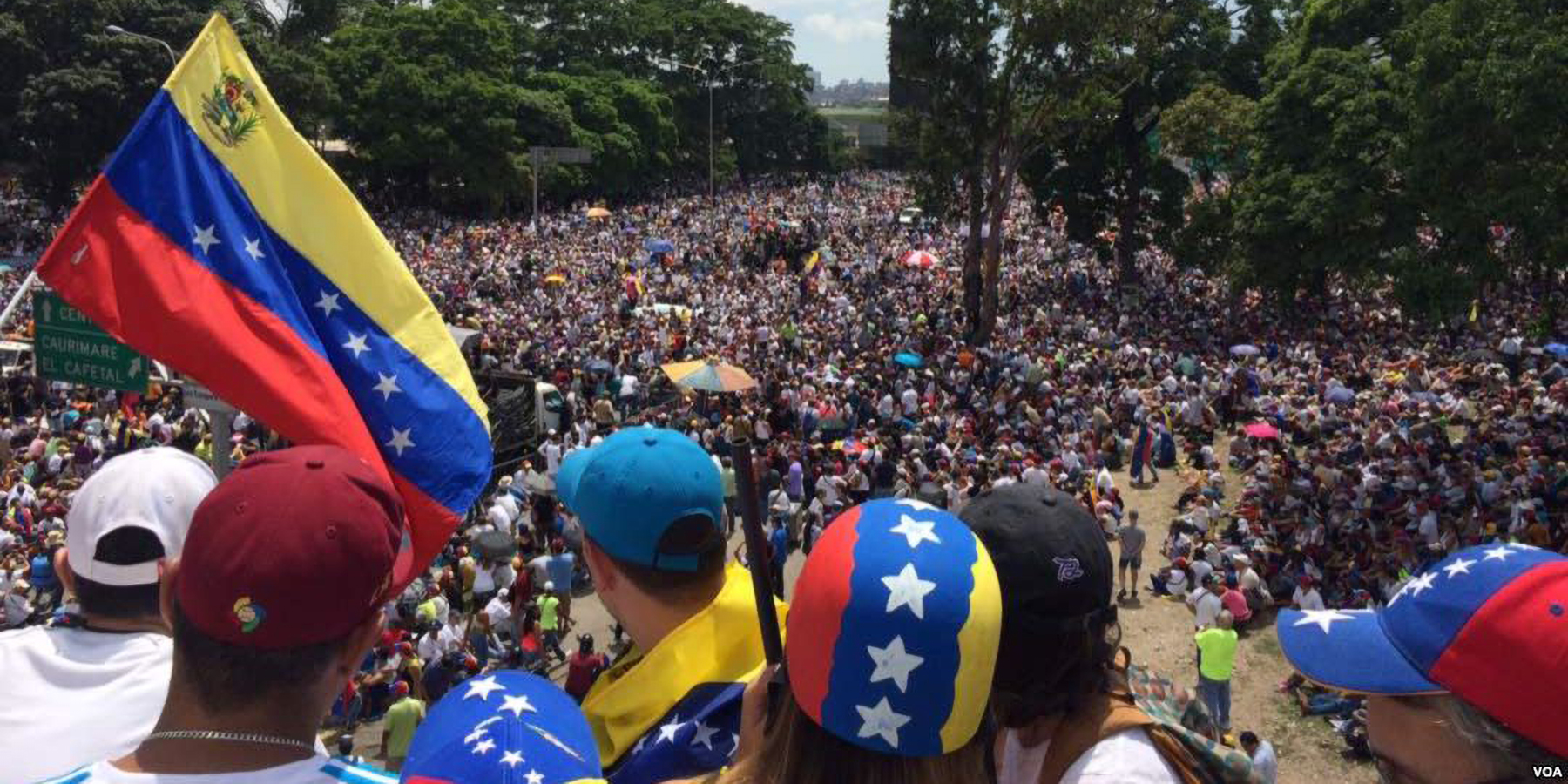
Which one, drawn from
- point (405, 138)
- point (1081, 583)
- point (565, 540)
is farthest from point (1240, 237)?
point (405, 138)

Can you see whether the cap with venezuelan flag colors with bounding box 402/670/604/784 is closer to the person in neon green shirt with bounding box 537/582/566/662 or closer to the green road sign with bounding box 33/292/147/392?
the green road sign with bounding box 33/292/147/392

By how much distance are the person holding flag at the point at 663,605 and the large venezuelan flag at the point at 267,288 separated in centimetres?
192

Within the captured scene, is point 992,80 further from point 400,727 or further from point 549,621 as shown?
point 400,727

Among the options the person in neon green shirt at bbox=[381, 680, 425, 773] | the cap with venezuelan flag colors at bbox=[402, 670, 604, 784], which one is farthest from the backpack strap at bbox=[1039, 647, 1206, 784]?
the person in neon green shirt at bbox=[381, 680, 425, 773]

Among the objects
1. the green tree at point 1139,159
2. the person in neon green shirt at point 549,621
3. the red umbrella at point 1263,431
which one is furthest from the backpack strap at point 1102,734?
the green tree at point 1139,159

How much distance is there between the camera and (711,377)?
54.3 feet

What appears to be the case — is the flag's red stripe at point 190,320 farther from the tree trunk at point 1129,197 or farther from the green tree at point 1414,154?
the tree trunk at point 1129,197

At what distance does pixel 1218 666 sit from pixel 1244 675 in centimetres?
178

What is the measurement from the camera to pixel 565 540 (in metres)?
12.1

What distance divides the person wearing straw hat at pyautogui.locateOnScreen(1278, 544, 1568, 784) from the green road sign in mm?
6858

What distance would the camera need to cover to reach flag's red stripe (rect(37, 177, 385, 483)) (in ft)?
13.6

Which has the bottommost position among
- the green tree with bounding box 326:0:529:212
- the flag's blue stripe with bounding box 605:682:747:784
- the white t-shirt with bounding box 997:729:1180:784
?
the flag's blue stripe with bounding box 605:682:747:784

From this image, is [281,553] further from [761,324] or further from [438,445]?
[761,324]

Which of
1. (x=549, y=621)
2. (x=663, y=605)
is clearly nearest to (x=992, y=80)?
(x=549, y=621)
